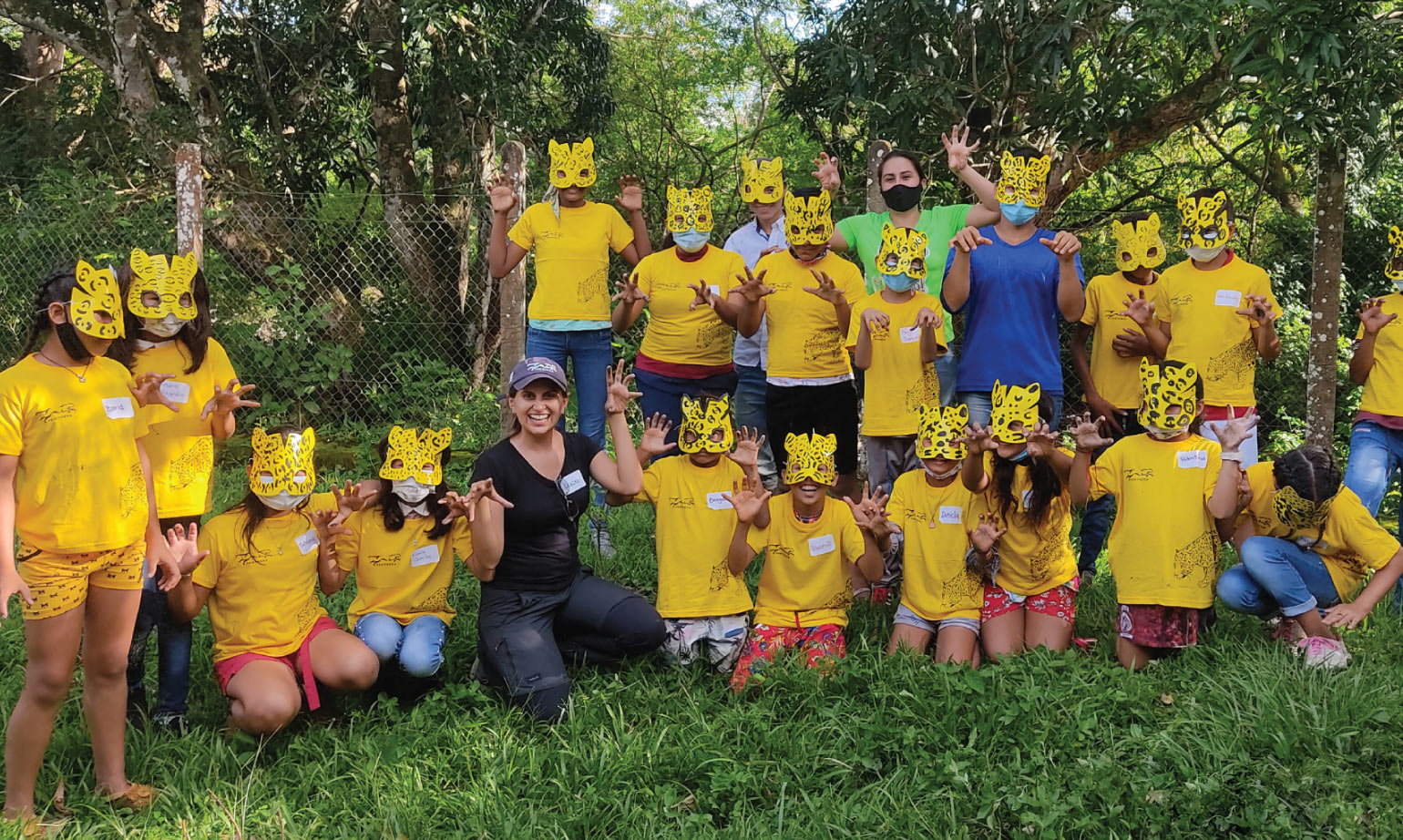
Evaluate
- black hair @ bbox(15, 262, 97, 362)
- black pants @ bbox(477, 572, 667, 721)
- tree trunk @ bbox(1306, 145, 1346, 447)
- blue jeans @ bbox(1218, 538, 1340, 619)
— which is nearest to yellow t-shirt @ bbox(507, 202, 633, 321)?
black pants @ bbox(477, 572, 667, 721)

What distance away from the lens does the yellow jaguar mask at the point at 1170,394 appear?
13.8 feet

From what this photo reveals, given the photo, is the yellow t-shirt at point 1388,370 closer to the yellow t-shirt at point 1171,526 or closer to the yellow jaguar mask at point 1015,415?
the yellow t-shirt at point 1171,526

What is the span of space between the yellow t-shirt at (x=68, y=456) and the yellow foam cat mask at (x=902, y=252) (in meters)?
3.32

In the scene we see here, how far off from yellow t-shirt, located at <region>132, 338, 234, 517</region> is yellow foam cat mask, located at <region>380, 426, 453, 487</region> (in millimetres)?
746

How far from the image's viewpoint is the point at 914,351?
4.95m

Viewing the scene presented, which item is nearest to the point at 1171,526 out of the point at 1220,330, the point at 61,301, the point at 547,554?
the point at 1220,330

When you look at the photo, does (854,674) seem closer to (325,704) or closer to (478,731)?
(478,731)

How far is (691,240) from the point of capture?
5395 millimetres

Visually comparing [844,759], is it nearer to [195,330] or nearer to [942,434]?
[942,434]

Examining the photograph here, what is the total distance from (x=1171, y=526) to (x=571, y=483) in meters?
2.57

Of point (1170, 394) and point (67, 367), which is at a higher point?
point (67, 367)

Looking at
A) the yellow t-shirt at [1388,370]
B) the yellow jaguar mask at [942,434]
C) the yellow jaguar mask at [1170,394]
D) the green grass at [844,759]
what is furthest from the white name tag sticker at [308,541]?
the yellow t-shirt at [1388,370]

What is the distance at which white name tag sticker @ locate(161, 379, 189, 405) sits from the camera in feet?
13.5

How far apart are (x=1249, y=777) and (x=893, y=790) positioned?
3.78 feet
